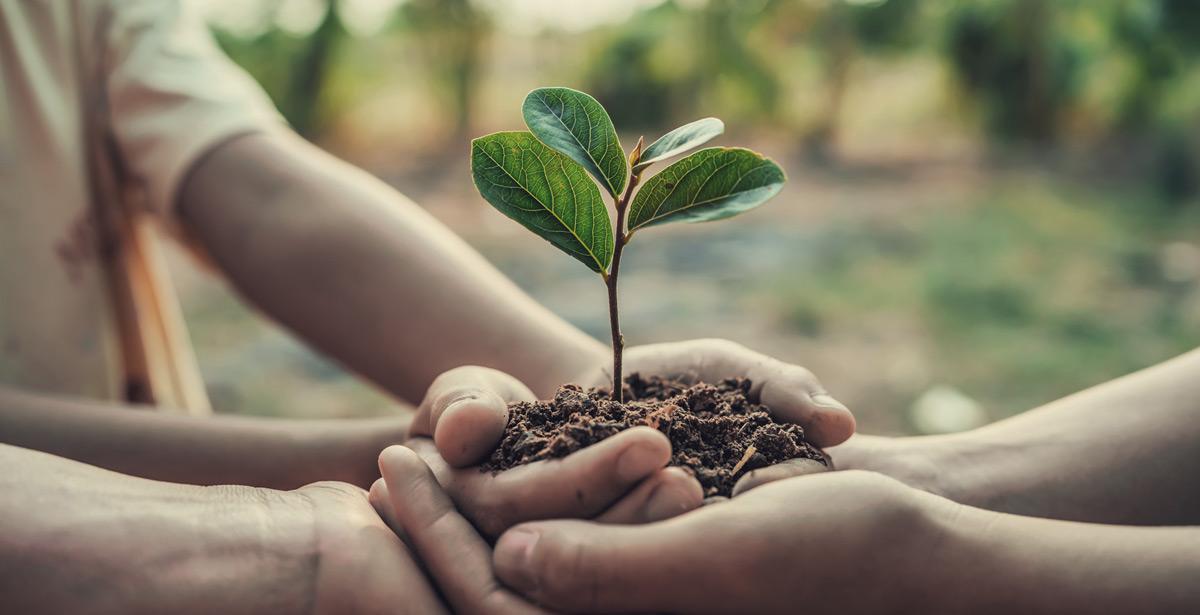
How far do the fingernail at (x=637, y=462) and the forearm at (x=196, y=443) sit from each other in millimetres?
572

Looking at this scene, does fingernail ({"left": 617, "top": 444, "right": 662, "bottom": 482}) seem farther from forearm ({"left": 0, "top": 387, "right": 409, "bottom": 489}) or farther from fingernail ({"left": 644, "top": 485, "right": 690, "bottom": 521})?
forearm ({"left": 0, "top": 387, "right": 409, "bottom": 489})

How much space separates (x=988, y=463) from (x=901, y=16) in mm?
4783

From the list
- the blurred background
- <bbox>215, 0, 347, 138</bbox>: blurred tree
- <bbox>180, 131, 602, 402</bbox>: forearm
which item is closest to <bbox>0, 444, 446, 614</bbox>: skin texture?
<bbox>180, 131, 602, 402</bbox>: forearm

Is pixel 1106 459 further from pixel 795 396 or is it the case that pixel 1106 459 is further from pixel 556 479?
pixel 556 479

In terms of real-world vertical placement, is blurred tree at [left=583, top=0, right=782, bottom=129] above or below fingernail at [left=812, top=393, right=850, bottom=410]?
above

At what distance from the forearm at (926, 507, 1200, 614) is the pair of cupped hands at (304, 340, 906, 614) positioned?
0.08m

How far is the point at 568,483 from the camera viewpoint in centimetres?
93

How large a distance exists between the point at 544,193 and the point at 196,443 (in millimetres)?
706

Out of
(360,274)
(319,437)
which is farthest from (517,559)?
(360,274)

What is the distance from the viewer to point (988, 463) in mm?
1355

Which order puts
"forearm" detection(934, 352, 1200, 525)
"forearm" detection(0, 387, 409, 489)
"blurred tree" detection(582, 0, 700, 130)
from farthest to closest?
1. "blurred tree" detection(582, 0, 700, 130)
2. "forearm" detection(0, 387, 409, 489)
3. "forearm" detection(934, 352, 1200, 525)

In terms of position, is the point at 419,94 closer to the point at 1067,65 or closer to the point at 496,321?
the point at 1067,65

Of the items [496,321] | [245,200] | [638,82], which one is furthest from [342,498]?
[638,82]

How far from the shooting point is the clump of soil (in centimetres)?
99
